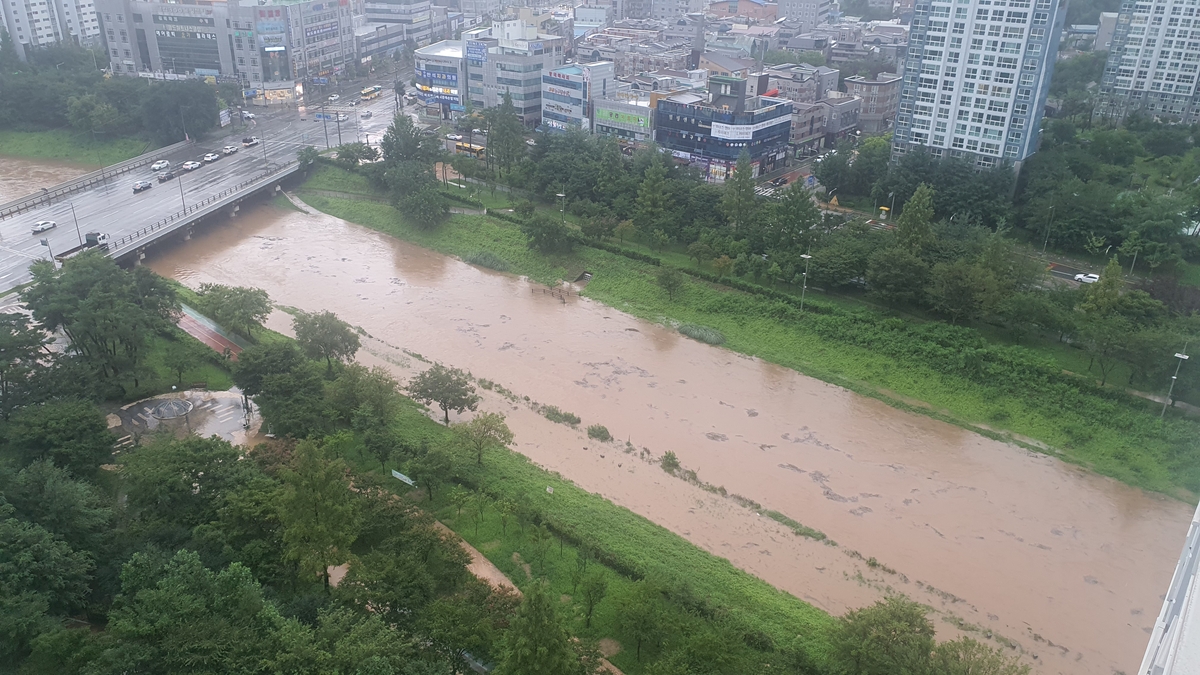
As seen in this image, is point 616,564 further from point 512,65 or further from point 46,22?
point 46,22

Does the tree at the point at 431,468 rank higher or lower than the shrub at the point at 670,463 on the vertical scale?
higher

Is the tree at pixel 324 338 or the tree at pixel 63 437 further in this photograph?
the tree at pixel 324 338

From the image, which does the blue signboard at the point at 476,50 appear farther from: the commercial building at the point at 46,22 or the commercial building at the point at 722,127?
the commercial building at the point at 46,22

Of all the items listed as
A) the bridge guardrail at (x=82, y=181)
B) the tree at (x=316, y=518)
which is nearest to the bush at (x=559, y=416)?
the tree at (x=316, y=518)

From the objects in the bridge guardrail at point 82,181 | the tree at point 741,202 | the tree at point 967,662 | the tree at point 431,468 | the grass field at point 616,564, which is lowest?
the grass field at point 616,564

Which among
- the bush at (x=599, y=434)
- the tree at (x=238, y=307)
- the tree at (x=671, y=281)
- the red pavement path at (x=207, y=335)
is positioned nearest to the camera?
the bush at (x=599, y=434)
